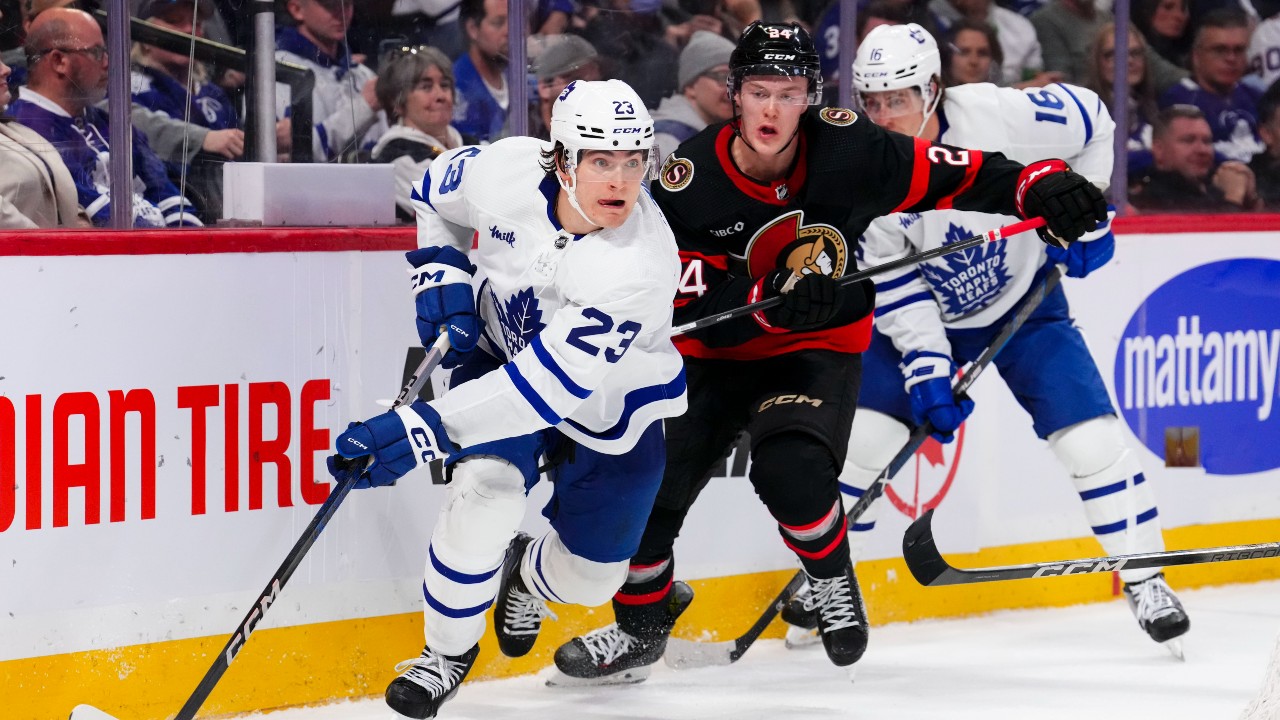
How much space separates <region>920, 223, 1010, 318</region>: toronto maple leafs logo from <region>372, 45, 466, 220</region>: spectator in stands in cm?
109

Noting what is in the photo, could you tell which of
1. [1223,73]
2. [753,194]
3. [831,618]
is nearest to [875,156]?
[753,194]

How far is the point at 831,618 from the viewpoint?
10.7 ft

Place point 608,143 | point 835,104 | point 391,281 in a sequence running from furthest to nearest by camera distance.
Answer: point 835,104, point 391,281, point 608,143

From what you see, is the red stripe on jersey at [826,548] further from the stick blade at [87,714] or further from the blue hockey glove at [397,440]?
the stick blade at [87,714]

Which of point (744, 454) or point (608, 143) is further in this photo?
point (744, 454)

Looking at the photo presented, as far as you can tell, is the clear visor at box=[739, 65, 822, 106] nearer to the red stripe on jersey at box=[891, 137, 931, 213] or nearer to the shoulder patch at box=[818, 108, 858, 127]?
the shoulder patch at box=[818, 108, 858, 127]

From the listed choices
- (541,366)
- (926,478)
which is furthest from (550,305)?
(926,478)

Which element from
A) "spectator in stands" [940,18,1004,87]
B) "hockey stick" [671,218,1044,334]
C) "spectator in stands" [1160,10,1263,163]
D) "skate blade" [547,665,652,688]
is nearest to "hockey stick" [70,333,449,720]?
"hockey stick" [671,218,1044,334]

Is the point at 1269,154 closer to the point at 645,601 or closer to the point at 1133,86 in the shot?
the point at 1133,86

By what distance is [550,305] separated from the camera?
282 centimetres

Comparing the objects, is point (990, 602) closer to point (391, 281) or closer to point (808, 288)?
point (808, 288)

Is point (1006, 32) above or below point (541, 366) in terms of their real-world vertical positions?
above

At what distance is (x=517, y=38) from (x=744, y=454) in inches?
42.3

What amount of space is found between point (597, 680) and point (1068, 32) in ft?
7.10
